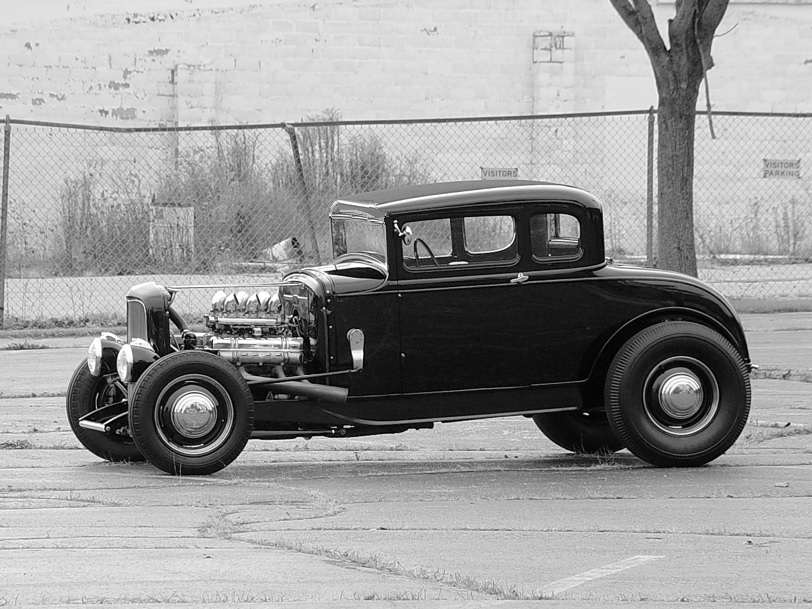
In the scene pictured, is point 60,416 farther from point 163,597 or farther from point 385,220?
point 163,597

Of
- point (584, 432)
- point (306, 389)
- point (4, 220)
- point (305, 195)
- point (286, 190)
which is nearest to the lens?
point (306, 389)

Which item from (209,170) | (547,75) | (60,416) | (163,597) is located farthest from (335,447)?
(547,75)

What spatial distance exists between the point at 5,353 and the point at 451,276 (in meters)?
7.46

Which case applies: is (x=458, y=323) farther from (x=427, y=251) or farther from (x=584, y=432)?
(x=584, y=432)

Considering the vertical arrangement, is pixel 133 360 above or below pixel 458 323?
below

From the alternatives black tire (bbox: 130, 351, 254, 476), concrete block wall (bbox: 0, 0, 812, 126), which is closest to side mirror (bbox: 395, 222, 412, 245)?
black tire (bbox: 130, 351, 254, 476)

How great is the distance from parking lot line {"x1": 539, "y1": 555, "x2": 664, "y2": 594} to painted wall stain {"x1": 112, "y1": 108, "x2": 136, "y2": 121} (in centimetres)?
2400

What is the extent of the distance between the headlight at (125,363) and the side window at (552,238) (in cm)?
244

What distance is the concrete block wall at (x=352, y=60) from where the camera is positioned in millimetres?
28141

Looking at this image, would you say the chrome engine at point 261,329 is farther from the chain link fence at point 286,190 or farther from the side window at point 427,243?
the chain link fence at point 286,190

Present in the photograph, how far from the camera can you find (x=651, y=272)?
27.7ft

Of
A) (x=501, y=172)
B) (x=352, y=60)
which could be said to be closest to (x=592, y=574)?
(x=501, y=172)

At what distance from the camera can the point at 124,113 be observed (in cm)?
2847

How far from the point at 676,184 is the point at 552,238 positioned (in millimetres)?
5037
